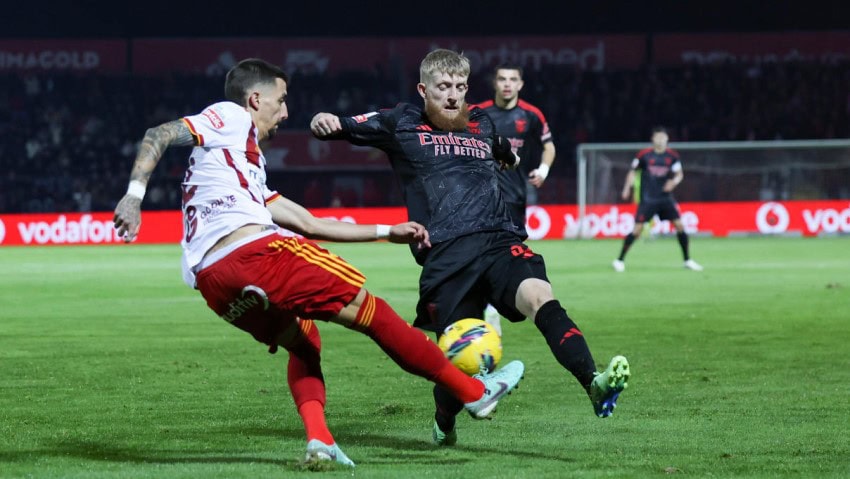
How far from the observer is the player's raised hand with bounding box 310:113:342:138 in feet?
20.1

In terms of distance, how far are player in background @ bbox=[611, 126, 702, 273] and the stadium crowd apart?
14440 mm

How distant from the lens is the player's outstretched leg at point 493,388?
18.1 feet

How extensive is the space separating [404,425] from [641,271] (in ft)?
45.4

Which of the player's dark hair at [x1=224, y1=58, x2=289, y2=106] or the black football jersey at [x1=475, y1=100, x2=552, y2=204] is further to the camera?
the black football jersey at [x1=475, y1=100, x2=552, y2=204]

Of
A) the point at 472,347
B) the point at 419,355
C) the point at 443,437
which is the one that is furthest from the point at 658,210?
the point at 419,355

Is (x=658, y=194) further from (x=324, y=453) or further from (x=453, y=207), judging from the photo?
(x=324, y=453)

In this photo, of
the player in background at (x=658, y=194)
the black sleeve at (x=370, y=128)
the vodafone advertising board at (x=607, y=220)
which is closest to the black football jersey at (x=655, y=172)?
the player in background at (x=658, y=194)

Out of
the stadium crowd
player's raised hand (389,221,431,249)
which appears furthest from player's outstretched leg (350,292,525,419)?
the stadium crowd

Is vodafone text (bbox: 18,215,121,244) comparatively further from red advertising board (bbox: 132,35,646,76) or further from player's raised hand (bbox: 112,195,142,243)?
player's raised hand (bbox: 112,195,142,243)

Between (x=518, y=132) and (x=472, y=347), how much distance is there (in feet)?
18.4

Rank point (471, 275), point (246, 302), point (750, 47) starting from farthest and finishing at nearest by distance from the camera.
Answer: point (750, 47) < point (471, 275) < point (246, 302)

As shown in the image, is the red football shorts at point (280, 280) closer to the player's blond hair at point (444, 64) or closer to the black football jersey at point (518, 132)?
the player's blond hair at point (444, 64)

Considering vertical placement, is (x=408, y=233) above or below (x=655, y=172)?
above

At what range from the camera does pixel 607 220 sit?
31.9 metres
